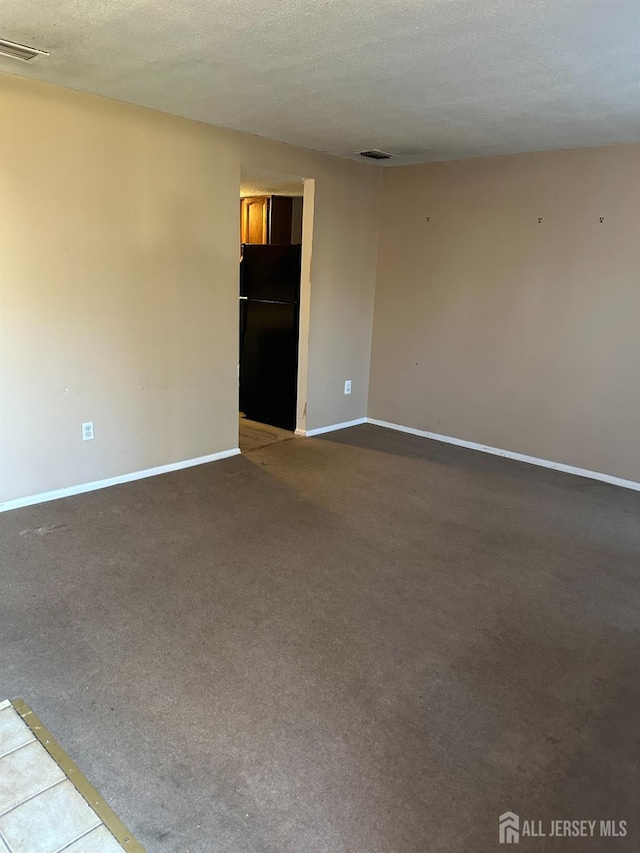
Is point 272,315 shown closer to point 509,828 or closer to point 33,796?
point 33,796

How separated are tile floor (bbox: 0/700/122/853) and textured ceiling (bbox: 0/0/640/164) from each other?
241cm

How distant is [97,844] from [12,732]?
504mm

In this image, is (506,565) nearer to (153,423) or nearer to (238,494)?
(238,494)

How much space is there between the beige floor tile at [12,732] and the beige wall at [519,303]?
12.5 feet

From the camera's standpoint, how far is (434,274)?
15.7 feet

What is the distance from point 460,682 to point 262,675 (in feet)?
2.36

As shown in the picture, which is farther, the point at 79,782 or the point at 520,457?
the point at 520,457

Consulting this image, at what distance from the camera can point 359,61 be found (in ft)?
7.70

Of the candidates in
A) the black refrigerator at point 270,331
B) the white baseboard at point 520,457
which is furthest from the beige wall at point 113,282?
the white baseboard at point 520,457

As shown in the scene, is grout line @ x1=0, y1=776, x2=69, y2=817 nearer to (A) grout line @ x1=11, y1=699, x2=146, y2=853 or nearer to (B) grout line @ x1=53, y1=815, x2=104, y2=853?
(A) grout line @ x1=11, y1=699, x2=146, y2=853

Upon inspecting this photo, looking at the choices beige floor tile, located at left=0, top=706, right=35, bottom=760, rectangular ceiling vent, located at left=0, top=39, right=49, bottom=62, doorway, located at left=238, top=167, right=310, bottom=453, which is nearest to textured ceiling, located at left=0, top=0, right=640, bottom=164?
rectangular ceiling vent, located at left=0, top=39, right=49, bottom=62

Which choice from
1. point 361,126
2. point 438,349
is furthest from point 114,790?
point 438,349

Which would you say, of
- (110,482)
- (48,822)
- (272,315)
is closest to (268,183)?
(272,315)

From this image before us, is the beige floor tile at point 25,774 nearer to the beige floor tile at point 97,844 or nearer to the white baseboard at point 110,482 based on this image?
the beige floor tile at point 97,844
